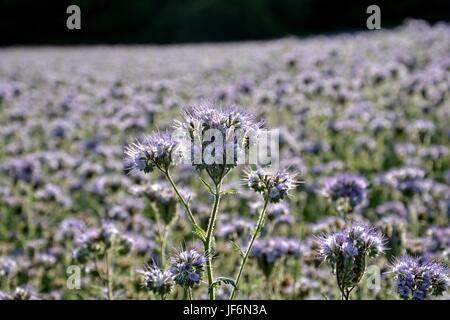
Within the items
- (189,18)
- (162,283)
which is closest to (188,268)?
(162,283)

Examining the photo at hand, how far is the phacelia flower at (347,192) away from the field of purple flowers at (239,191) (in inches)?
0.4

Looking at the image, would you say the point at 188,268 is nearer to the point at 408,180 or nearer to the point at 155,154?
the point at 155,154

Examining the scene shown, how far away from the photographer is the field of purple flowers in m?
3.37

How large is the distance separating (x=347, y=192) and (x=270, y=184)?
5.43 feet

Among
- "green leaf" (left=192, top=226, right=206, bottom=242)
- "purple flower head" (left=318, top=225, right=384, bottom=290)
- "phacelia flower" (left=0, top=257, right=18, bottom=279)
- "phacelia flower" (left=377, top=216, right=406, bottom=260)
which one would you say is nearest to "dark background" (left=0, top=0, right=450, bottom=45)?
"phacelia flower" (left=377, top=216, right=406, bottom=260)

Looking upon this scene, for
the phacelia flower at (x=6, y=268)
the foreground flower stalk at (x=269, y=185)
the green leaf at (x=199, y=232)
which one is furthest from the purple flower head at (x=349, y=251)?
the phacelia flower at (x=6, y=268)

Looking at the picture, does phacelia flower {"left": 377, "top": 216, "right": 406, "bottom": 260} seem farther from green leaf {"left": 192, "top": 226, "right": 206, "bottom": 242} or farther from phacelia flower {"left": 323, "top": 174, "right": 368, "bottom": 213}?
green leaf {"left": 192, "top": 226, "right": 206, "bottom": 242}

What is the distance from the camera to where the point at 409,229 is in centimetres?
671

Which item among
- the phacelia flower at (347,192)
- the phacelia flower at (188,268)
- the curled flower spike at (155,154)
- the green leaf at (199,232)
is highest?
the curled flower spike at (155,154)

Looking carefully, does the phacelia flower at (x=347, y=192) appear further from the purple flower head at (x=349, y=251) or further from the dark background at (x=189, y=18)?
the dark background at (x=189, y=18)

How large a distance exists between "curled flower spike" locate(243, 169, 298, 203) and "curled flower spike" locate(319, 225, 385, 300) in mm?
323

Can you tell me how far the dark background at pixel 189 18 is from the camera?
4788cm
